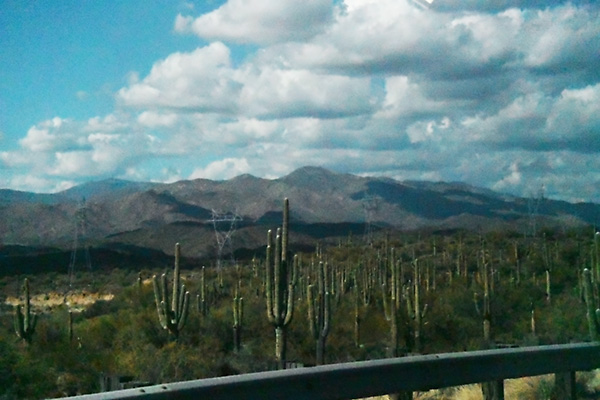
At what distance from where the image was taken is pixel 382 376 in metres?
6.39

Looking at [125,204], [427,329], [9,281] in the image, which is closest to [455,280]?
[427,329]

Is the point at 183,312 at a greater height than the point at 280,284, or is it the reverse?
the point at 280,284

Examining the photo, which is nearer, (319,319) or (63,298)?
(319,319)

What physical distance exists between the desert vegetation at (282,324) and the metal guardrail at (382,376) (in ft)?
10.3

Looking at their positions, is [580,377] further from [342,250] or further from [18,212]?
[18,212]

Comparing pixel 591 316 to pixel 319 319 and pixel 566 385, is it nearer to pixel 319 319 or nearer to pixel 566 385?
pixel 566 385

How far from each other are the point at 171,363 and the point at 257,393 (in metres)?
12.6

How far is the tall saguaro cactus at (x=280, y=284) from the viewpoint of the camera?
18.5 metres

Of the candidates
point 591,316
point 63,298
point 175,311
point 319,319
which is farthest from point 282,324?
point 63,298

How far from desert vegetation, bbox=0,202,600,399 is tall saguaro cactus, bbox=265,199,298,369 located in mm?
33

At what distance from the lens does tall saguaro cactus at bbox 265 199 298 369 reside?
60.6ft

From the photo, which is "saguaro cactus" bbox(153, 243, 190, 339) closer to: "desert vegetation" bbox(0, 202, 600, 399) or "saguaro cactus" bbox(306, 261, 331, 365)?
"desert vegetation" bbox(0, 202, 600, 399)

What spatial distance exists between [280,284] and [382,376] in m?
12.5

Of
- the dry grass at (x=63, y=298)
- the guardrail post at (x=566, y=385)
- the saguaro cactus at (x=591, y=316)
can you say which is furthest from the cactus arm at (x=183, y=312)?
the dry grass at (x=63, y=298)
